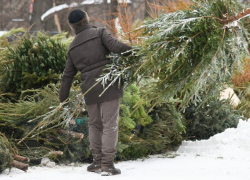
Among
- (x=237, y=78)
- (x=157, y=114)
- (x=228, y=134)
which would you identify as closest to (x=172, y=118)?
(x=157, y=114)

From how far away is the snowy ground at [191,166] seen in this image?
479 cm

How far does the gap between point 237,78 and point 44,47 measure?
6025 millimetres

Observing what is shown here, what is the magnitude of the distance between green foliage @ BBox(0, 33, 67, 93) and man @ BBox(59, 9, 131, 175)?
1168 millimetres

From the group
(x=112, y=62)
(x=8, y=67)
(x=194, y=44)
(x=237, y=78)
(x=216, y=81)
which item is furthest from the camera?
(x=237, y=78)

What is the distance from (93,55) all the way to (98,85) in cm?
34

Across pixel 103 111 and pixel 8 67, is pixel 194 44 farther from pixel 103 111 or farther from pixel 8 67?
pixel 8 67

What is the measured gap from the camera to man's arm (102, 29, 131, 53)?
15.5 ft

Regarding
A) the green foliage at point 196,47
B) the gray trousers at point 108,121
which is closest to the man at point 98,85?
the gray trousers at point 108,121

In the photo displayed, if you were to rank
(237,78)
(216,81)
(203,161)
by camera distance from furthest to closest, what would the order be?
(237,78), (203,161), (216,81)

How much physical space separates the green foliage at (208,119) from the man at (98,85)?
2.35 metres

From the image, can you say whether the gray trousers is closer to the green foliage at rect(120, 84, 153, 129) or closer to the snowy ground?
the snowy ground

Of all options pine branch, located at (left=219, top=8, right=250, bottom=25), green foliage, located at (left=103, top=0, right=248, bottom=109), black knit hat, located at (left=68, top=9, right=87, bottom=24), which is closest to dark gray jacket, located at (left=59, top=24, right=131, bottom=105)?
black knit hat, located at (left=68, top=9, right=87, bottom=24)

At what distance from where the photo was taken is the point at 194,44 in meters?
4.14

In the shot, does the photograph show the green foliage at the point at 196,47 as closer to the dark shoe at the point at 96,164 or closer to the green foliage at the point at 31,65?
the dark shoe at the point at 96,164
